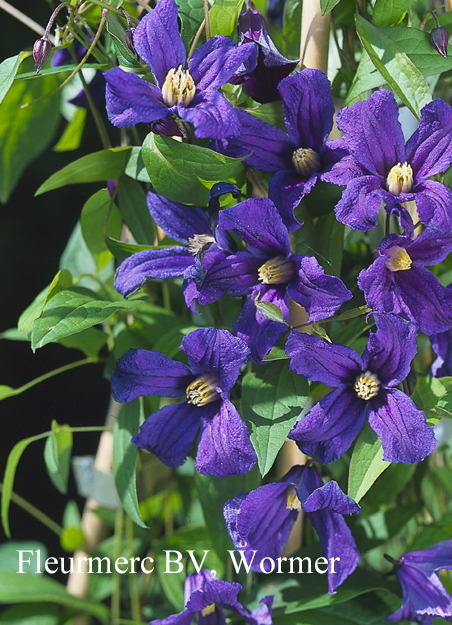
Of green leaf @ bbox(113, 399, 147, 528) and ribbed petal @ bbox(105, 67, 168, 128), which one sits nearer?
ribbed petal @ bbox(105, 67, 168, 128)

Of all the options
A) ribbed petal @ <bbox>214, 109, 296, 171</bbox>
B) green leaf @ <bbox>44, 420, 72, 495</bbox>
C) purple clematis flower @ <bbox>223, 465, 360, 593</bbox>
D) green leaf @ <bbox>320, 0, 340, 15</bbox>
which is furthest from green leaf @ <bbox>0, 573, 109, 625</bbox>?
green leaf @ <bbox>320, 0, 340, 15</bbox>

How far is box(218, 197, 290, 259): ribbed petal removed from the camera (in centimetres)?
42

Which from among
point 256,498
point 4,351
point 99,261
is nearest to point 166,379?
point 256,498

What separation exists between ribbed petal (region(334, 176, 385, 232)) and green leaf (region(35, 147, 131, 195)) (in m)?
0.20

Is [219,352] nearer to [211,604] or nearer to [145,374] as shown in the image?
[145,374]

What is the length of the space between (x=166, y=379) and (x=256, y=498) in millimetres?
110

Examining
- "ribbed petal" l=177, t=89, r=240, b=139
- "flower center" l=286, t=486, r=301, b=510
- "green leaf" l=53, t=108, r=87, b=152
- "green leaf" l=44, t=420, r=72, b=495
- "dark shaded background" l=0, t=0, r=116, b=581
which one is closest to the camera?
"ribbed petal" l=177, t=89, r=240, b=139

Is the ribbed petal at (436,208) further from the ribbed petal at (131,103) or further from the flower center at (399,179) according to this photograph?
the ribbed petal at (131,103)

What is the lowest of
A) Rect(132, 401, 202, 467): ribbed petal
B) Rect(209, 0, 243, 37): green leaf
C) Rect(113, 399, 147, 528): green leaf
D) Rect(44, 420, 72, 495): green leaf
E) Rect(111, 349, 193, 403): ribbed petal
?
Rect(44, 420, 72, 495): green leaf

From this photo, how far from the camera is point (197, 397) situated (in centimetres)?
47

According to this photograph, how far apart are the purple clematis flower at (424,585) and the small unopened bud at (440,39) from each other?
376 mm

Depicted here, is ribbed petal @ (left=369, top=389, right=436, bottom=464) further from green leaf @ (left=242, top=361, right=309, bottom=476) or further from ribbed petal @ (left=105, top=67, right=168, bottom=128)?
ribbed petal @ (left=105, top=67, right=168, bottom=128)

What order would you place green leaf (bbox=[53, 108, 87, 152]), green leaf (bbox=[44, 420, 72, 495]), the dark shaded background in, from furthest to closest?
the dark shaded background → green leaf (bbox=[53, 108, 87, 152]) → green leaf (bbox=[44, 420, 72, 495])

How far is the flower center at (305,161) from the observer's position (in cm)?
45
